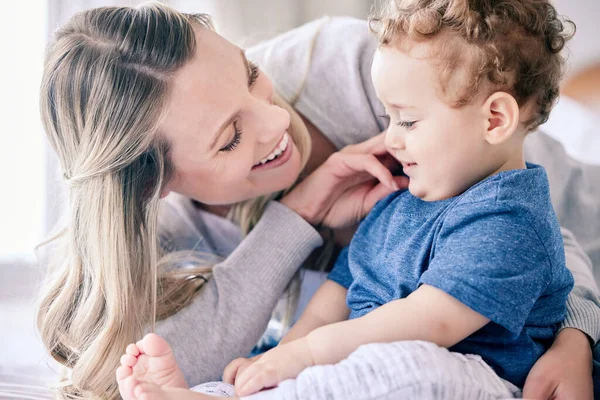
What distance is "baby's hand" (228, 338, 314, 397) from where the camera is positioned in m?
0.87

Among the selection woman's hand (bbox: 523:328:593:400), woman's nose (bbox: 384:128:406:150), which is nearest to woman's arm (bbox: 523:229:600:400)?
woman's hand (bbox: 523:328:593:400)

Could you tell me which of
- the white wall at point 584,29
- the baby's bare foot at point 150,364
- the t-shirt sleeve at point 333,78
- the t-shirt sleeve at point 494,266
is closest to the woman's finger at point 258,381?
the baby's bare foot at point 150,364

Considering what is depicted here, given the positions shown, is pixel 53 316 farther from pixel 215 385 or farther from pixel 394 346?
pixel 394 346

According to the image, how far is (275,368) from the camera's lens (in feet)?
2.89

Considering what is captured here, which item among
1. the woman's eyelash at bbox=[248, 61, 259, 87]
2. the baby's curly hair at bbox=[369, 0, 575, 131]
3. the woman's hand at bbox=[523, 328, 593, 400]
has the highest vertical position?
the baby's curly hair at bbox=[369, 0, 575, 131]

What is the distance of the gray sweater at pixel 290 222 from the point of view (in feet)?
4.08

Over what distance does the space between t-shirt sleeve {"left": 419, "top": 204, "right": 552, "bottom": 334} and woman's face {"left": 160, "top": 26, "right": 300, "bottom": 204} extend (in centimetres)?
43

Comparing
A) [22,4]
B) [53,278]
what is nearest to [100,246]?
[53,278]

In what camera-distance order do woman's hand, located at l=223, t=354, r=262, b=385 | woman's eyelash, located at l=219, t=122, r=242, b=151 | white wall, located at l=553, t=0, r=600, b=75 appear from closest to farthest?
woman's hand, located at l=223, t=354, r=262, b=385 → woman's eyelash, located at l=219, t=122, r=242, b=151 → white wall, located at l=553, t=0, r=600, b=75

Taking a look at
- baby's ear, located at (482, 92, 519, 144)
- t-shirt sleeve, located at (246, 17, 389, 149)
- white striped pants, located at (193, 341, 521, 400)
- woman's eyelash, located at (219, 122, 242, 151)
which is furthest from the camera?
t-shirt sleeve, located at (246, 17, 389, 149)

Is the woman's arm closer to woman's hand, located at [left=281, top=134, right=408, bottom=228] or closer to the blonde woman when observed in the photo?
the blonde woman

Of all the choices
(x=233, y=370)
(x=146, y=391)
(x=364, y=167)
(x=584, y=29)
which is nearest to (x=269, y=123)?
(x=364, y=167)

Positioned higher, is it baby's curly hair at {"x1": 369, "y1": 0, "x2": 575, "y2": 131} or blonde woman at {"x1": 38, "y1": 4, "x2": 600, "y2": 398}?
baby's curly hair at {"x1": 369, "y1": 0, "x2": 575, "y2": 131}

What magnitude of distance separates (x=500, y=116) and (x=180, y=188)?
62 centimetres
